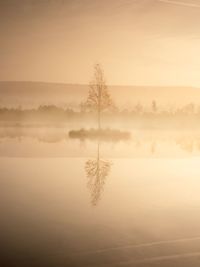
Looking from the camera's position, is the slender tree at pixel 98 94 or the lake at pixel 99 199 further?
the slender tree at pixel 98 94

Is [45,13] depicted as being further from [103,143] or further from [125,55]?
[103,143]

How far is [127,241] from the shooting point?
1.79 m

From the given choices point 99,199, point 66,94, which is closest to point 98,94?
point 66,94

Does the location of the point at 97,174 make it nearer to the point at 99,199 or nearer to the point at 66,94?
the point at 99,199

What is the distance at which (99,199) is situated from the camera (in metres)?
2.04

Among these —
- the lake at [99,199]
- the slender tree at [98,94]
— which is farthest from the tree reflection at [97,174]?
the slender tree at [98,94]

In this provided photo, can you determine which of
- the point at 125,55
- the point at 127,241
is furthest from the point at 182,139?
the point at 127,241

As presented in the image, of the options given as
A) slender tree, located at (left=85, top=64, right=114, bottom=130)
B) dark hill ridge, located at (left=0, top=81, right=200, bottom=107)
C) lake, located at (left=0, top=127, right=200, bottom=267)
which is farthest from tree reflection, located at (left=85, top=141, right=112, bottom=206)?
dark hill ridge, located at (left=0, top=81, right=200, bottom=107)

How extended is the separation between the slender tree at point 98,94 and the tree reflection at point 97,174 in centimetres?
22

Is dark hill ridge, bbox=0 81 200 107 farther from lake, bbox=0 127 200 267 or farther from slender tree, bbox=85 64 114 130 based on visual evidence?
lake, bbox=0 127 200 267

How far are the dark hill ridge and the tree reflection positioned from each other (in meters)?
0.33

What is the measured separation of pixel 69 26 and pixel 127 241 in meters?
1.23

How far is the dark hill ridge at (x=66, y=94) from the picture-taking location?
216 cm

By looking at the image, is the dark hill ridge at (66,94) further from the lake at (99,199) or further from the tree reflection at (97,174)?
the tree reflection at (97,174)
